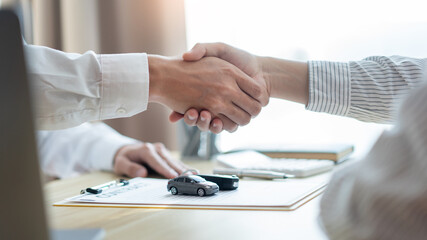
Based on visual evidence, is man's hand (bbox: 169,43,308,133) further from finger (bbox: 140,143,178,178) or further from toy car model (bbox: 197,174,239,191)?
toy car model (bbox: 197,174,239,191)

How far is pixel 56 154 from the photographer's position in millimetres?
1681

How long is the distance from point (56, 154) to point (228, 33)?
3.26 feet

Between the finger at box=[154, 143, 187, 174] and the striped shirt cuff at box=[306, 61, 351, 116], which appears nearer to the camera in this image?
the finger at box=[154, 143, 187, 174]

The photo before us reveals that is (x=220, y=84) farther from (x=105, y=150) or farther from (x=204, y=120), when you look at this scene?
(x=105, y=150)

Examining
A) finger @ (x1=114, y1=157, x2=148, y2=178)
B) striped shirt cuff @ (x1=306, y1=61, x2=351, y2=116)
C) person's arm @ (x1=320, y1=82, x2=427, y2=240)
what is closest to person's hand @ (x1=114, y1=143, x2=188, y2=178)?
finger @ (x1=114, y1=157, x2=148, y2=178)

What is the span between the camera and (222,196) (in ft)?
3.03

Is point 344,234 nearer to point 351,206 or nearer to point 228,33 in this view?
point 351,206

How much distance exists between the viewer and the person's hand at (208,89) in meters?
1.33

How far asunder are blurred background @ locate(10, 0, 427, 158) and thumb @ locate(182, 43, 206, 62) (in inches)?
16.4

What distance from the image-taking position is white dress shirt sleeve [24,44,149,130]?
1.10 m

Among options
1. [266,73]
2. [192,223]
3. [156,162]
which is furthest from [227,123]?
[192,223]

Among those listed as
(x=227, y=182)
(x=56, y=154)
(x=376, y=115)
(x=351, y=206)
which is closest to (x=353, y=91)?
(x=376, y=115)

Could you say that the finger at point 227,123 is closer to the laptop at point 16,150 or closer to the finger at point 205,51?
the finger at point 205,51

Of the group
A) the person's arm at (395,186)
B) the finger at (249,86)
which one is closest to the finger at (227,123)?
the finger at (249,86)
